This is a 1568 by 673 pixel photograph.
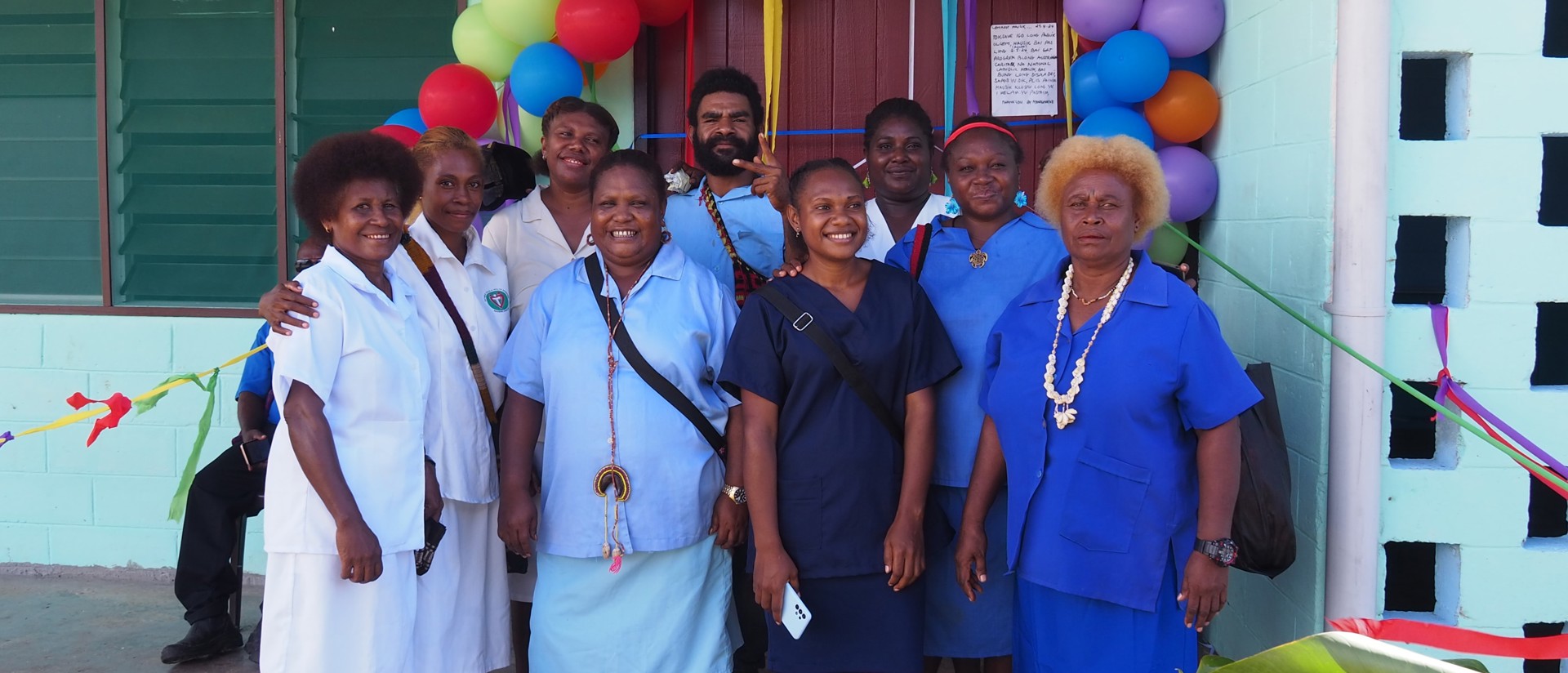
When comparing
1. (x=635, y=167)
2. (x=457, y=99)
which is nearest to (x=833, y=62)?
(x=457, y=99)

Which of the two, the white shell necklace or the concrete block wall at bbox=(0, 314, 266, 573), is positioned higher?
the white shell necklace

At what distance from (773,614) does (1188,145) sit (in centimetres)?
230

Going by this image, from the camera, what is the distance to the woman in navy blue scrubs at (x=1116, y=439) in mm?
2277

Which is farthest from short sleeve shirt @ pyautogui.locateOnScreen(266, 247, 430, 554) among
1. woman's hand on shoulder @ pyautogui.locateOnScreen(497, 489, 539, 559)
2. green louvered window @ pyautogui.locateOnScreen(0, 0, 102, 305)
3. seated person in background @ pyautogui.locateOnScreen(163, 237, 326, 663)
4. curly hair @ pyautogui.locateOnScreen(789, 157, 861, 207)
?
green louvered window @ pyautogui.locateOnScreen(0, 0, 102, 305)

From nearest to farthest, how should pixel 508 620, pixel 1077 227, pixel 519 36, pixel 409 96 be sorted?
pixel 1077 227
pixel 508 620
pixel 519 36
pixel 409 96

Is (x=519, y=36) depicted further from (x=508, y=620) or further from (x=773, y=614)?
(x=773, y=614)

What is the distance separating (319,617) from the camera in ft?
7.97

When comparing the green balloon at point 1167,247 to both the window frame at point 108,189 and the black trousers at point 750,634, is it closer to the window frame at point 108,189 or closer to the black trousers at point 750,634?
the black trousers at point 750,634

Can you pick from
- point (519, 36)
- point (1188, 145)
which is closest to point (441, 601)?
point (519, 36)

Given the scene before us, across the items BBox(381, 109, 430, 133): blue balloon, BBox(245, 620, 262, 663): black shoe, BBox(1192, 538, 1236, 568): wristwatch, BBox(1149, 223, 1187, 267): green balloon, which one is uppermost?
BBox(381, 109, 430, 133): blue balloon

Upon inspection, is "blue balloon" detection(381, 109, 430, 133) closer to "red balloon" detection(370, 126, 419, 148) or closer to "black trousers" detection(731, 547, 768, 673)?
"red balloon" detection(370, 126, 419, 148)

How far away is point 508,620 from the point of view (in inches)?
120

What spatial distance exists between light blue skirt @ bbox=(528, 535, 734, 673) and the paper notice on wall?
2.26m

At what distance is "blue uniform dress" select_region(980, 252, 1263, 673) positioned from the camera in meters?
2.28
